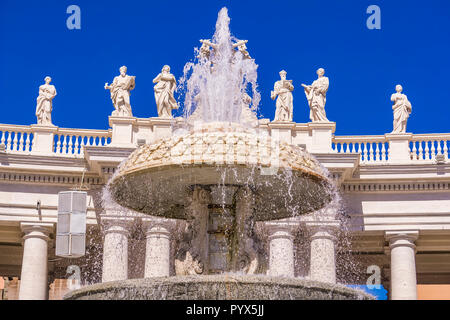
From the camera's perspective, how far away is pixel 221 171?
16.3 metres

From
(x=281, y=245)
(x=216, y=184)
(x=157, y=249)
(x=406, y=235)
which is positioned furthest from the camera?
(x=406, y=235)

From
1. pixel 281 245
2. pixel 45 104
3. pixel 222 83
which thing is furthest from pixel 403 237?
pixel 222 83

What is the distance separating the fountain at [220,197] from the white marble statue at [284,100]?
17.1 metres

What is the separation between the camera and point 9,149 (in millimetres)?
34938

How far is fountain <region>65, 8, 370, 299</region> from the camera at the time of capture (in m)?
A: 14.0

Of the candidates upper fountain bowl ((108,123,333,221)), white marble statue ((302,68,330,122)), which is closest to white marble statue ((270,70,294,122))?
white marble statue ((302,68,330,122))

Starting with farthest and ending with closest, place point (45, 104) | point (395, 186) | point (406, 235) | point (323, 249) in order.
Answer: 1. point (45, 104)
2. point (395, 186)
3. point (406, 235)
4. point (323, 249)

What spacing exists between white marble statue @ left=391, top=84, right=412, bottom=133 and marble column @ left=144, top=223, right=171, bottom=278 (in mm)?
9160

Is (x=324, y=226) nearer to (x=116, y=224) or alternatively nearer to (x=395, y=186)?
(x=395, y=186)

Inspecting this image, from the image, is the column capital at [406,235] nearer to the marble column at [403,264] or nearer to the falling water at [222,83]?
the marble column at [403,264]

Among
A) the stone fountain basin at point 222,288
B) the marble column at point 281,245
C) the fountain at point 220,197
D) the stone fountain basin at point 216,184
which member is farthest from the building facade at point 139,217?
the stone fountain basin at point 222,288

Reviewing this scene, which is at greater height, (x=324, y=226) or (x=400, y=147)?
(x=400, y=147)

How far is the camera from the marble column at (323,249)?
33.0 m

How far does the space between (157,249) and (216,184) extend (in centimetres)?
1670
